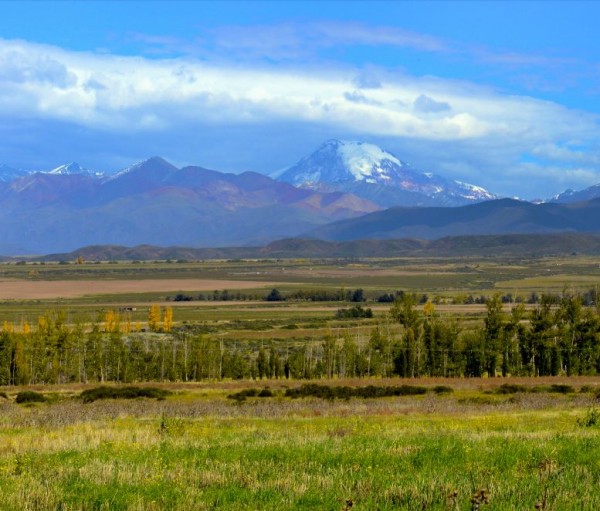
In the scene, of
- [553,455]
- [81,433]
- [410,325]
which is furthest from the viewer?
[410,325]

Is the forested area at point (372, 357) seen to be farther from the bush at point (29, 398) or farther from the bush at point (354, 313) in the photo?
the bush at point (354, 313)

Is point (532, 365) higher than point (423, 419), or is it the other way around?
point (423, 419)

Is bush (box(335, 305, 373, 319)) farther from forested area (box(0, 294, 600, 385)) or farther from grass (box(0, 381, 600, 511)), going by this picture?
grass (box(0, 381, 600, 511))

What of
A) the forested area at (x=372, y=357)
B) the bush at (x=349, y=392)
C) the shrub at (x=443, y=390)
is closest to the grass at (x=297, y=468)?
the bush at (x=349, y=392)

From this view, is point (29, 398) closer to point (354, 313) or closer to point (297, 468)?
point (297, 468)

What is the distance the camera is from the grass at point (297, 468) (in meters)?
11.7

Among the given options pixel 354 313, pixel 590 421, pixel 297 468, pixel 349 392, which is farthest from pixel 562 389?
pixel 354 313

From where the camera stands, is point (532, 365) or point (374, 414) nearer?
point (374, 414)

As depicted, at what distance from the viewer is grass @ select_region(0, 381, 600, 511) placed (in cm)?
1168

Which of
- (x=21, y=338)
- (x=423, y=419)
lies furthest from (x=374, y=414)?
(x=21, y=338)

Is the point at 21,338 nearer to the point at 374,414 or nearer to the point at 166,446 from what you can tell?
the point at 374,414

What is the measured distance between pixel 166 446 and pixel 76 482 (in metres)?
4.68

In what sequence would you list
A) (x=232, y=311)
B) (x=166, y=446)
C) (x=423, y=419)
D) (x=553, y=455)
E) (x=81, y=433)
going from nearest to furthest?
(x=553, y=455)
(x=166, y=446)
(x=81, y=433)
(x=423, y=419)
(x=232, y=311)

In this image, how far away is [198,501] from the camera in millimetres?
11727
